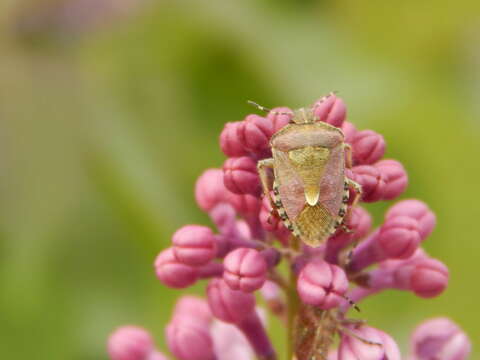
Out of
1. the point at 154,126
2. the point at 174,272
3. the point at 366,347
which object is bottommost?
the point at 366,347

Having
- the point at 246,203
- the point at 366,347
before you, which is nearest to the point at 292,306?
the point at 366,347

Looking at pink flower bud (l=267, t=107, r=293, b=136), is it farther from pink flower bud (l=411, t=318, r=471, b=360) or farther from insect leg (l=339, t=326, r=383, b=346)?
pink flower bud (l=411, t=318, r=471, b=360)

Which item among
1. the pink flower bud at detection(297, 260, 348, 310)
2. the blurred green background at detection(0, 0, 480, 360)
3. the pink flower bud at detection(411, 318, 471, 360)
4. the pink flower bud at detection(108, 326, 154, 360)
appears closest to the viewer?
the pink flower bud at detection(297, 260, 348, 310)

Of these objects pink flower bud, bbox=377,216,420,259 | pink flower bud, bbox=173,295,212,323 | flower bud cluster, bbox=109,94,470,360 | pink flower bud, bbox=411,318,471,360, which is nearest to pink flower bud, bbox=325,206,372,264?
flower bud cluster, bbox=109,94,470,360

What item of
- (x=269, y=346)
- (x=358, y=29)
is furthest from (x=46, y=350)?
(x=358, y=29)

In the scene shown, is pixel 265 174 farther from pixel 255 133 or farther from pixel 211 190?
pixel 211 190

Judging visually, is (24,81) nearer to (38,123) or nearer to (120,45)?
(38,123)
